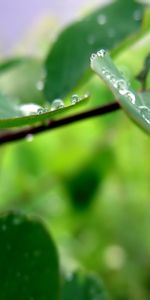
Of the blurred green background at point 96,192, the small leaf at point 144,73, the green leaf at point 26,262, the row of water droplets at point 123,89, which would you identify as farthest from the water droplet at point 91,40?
the blurred green background at point 96,192

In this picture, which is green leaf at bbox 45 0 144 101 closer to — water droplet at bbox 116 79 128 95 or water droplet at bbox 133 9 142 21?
water droplet at bbox 133 9 142 21

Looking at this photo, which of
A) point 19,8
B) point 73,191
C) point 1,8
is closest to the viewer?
point 73,191

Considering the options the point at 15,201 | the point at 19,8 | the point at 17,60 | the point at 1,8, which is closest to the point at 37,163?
the point at 15,201

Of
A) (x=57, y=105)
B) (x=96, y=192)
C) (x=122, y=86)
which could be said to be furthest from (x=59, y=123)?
(x=96, y=192)

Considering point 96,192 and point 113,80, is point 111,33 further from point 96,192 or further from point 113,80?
point 96,192

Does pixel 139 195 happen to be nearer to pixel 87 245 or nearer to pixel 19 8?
pixel 87 245

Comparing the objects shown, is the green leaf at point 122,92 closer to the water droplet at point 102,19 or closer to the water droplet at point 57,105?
the water droplet at point 57,105
